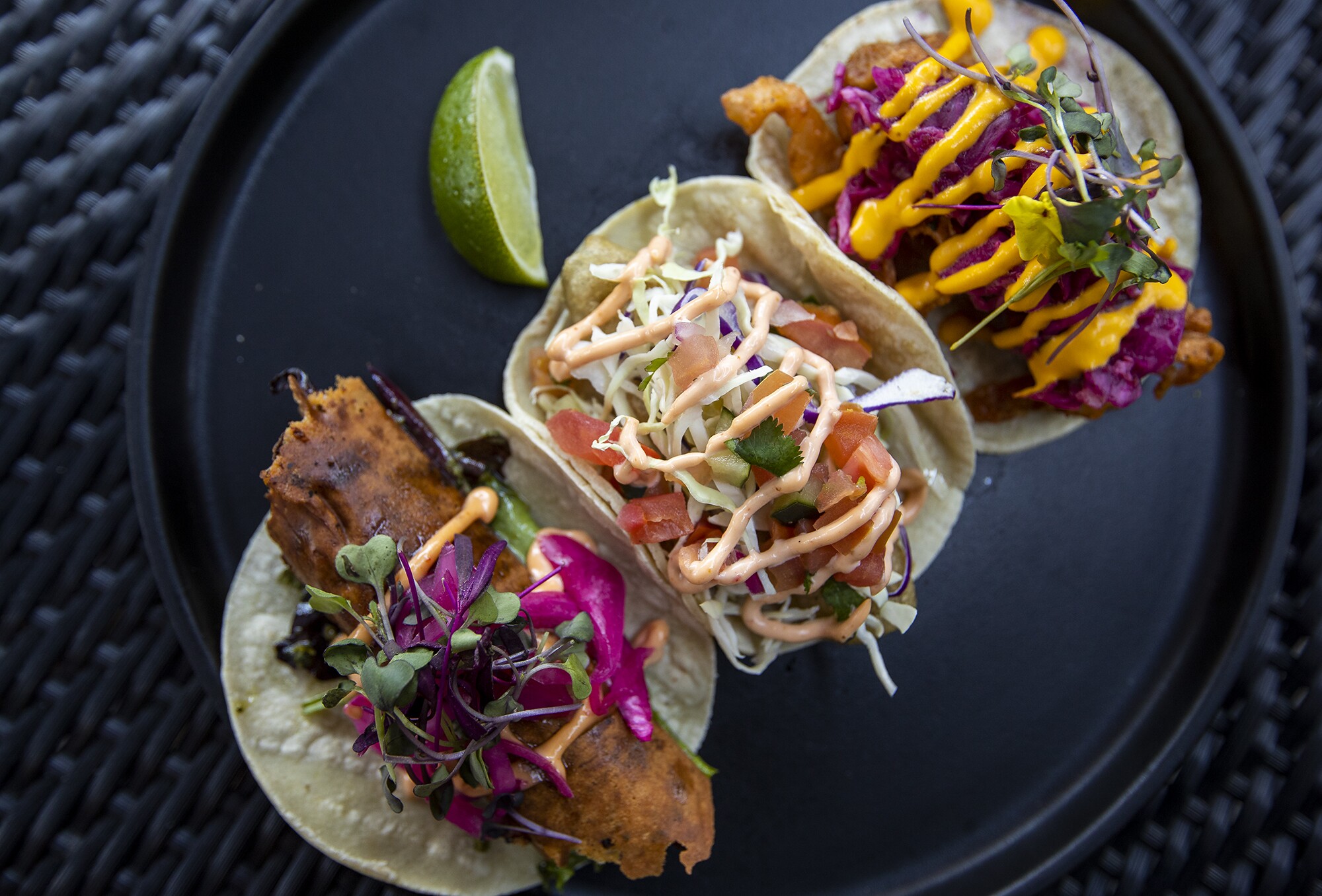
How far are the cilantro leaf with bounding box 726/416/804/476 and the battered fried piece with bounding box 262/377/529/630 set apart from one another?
0.84m

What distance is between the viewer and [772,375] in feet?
7.24

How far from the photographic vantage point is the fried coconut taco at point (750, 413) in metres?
2.22

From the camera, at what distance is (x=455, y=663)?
215 cm

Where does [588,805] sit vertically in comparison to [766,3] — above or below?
below

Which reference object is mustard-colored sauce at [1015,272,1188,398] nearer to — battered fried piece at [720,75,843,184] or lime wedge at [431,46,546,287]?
battered fried piece at [720,75,843,184]

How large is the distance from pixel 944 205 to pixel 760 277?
0.61 meters

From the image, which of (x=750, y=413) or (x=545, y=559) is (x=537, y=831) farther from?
(x=750, y=413)

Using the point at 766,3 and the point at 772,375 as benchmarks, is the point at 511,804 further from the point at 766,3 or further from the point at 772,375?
the point at 766,3

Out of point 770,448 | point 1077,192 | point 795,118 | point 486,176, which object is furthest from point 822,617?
point 486,176

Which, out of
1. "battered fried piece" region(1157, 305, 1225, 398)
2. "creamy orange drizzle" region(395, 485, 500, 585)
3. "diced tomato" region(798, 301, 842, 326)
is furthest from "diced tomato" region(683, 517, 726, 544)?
"battered fried piece" region(1157, 305, 1225, 398)

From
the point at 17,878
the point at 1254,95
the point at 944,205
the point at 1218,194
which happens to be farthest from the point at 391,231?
the point at 1254,95

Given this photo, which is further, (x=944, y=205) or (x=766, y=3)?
(x=766, y=3)

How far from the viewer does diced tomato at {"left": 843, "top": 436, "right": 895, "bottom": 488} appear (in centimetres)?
225

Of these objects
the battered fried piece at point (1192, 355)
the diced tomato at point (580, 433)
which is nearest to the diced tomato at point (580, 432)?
the diced tomato at point (580, 433)
